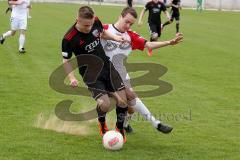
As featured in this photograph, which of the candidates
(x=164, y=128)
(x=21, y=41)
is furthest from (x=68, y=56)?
(x=21, y=41)

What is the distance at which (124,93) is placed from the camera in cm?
782

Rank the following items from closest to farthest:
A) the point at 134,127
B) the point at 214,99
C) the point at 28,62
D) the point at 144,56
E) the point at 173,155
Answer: the point at 173,155 < the point at 134,127 < the point at 214,99 < the point at 28,62 < the point at 144,56

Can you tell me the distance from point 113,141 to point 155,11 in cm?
1466

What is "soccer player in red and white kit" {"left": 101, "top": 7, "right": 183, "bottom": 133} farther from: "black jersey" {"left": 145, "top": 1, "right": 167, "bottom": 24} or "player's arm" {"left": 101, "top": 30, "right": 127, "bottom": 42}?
"black jersey" {"left": 145, "top": 1, "right": 167, "bottom": 24}

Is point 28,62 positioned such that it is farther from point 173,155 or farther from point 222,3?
point 222,3

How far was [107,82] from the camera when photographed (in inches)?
308

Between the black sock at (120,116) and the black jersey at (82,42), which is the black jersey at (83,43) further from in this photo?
the black sock at (120,116)

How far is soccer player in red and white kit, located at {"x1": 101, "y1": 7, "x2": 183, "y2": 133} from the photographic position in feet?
25.7

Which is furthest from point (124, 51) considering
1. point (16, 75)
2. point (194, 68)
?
point (194, 68)

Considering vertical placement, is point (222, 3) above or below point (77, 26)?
below

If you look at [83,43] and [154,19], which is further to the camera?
[154,19]

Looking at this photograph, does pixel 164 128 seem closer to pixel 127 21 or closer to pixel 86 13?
pixel 127 21

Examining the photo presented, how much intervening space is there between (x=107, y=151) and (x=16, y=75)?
262 inches

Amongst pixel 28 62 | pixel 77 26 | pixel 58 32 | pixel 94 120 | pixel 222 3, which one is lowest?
pixel 222 3
